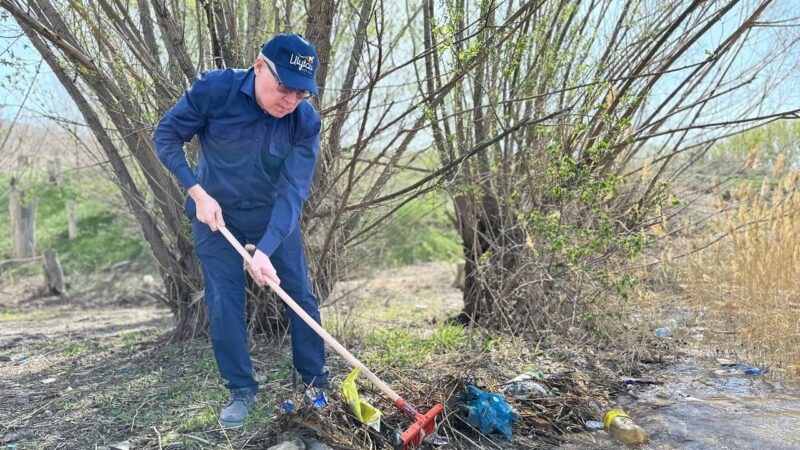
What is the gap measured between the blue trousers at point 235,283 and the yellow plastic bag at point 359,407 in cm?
49

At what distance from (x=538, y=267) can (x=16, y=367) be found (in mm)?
3479

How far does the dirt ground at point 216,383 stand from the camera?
116 inches

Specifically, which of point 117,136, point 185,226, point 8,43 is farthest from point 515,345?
point 8,43

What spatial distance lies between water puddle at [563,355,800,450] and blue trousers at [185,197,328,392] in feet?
4.86

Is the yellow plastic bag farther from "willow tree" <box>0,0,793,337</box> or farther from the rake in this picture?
"willow tree" <box>0,0,793,337</box>

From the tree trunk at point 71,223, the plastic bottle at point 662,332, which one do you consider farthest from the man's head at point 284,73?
the tree trunk at point 71,223

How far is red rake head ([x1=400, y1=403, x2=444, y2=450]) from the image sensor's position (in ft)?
8.81

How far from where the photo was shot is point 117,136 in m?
4.52

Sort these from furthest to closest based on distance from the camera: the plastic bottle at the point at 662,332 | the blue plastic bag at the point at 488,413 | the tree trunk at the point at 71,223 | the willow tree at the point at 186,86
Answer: the tree trunk at the point at 71,223, the plastic bottle at the point at 662,332, the willow tree at the point at 186,86, the blue plastic bag at the point at 488,413

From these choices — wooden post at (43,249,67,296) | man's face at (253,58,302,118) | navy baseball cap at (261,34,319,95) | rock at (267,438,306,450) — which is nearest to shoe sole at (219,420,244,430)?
rock at (267,438,306,450)

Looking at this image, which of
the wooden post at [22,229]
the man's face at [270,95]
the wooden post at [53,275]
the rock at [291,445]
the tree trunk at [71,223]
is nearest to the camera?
the rock at [291,445]

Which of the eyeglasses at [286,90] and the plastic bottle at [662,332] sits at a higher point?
the eyeglasses at [286,90]

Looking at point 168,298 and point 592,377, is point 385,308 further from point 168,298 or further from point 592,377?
point 592,377

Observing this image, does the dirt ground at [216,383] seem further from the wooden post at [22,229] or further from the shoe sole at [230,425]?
the wooden post at [22,229]
